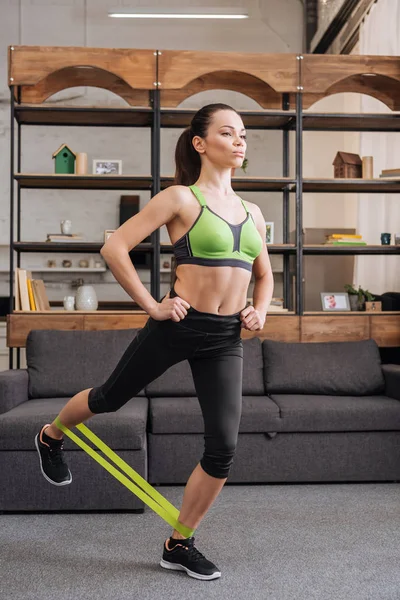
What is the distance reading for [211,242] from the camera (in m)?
2.15

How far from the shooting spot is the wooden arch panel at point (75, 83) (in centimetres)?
478

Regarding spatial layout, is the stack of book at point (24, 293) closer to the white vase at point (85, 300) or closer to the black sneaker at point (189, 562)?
the white vase at point (85, 300)

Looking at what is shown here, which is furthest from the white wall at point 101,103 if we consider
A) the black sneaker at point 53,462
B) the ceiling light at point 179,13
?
the black sneaker at point 53,462

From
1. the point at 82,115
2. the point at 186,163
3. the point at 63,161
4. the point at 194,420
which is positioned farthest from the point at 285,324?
the point at 186,163

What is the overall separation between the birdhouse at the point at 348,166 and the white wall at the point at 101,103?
3.58 metres

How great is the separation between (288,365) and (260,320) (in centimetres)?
188

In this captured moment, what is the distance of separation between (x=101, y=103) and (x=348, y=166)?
4.58 m

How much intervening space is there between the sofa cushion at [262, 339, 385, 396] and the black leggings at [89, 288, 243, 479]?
6.00ft

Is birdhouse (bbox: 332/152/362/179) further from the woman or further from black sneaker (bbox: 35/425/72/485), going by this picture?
black sneaker (bbox: 35/425/72/485)

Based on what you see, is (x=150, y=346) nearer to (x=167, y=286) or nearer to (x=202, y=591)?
(x=202, y=591)

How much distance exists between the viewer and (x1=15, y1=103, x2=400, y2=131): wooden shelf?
15.3 ft

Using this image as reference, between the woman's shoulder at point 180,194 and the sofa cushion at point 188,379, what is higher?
the woman's shoulder at point 180,194

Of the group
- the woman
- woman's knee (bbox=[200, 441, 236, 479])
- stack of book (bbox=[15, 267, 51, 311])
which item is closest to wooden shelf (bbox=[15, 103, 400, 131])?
stack of book (bbox=[15, 267, 51, 311])

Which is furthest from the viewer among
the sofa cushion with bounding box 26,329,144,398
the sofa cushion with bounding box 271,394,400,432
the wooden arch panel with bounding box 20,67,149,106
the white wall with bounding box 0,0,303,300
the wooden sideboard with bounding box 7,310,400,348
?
the white wall with bounding box 0,0,303,300
